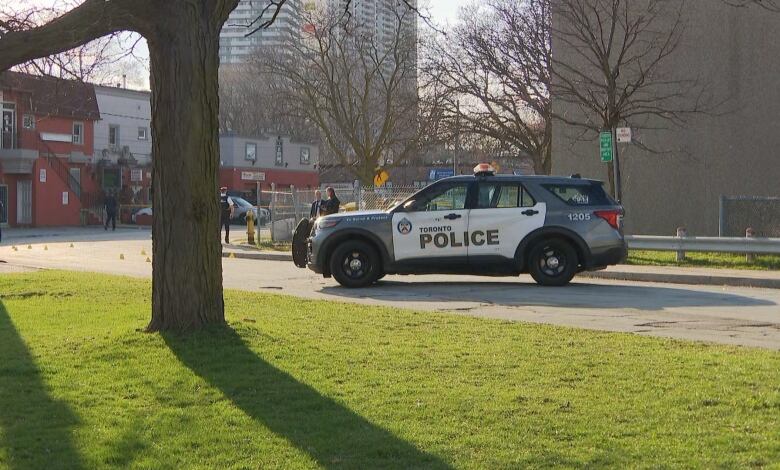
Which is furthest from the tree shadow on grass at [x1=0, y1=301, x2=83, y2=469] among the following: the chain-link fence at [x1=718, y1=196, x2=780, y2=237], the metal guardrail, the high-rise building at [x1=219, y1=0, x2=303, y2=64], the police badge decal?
the chain-link fence at [x1=718, y1=196, x2=780, y2=237]

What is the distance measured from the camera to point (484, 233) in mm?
14953

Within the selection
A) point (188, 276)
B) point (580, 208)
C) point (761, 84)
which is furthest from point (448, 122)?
point (188, 276)

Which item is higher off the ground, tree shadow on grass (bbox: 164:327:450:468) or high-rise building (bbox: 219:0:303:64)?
high-rise building (bbox: 219:0:303:64)

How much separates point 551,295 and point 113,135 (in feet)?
169

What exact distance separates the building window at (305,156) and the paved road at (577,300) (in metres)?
52.9

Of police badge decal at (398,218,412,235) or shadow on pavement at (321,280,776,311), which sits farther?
police badge decal at (398,218,412,235)

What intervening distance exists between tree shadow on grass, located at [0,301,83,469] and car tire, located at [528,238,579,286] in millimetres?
8943

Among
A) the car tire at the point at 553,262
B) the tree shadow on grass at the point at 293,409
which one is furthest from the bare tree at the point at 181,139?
the car tire at the point at 553,262

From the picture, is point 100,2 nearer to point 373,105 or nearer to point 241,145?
point 373,105

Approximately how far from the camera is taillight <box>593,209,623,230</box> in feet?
49.0

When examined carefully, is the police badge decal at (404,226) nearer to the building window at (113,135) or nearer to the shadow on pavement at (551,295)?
the shadow on pavement at (551,295)

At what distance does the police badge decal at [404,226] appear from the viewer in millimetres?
15094

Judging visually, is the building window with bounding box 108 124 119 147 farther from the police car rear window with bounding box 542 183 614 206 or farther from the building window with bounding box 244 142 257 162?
the police car rear window with bounding box 542 183 614 206

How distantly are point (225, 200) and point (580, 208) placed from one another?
17.6 m
